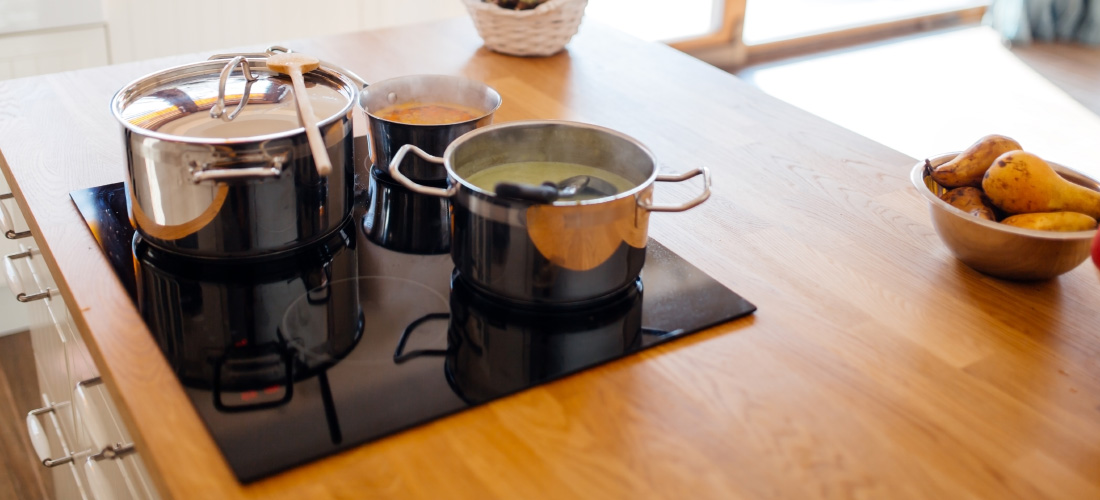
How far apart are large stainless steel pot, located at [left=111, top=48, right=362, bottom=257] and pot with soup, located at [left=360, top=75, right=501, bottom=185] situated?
4.1 inches

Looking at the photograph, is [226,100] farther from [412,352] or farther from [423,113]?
[412,352]

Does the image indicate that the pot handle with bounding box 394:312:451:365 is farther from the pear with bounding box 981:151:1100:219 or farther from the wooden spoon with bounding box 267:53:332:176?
the pear with bounding box 981:151:1100:219

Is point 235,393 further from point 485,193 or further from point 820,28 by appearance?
point 820,28

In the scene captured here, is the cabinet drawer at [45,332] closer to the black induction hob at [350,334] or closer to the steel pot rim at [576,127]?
the black induction hob at [350,334]

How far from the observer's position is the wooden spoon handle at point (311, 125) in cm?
77

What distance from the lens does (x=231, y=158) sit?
810mm

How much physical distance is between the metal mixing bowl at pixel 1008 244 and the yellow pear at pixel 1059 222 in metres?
0.01

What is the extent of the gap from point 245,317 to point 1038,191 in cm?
75

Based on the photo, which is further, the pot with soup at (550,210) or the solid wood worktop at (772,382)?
the pot with soup at (550,210)

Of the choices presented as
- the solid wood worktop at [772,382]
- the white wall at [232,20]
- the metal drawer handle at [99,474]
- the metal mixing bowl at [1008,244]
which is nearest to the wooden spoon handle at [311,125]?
the solid wood worktop at [772,382]

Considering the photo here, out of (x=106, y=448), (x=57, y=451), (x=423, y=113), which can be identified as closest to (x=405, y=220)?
(x=423, y=113)

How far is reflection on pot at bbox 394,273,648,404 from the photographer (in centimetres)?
75

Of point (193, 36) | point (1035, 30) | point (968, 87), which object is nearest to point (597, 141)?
point (193, 36)

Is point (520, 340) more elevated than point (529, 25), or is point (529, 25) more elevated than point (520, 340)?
point (529, 25)
